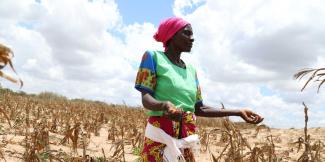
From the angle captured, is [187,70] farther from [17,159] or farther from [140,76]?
[17,159]

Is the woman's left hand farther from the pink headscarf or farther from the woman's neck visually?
the pink headscarf

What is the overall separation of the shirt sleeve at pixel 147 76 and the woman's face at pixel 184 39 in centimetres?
19

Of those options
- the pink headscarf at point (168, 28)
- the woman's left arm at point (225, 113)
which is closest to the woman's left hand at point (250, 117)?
the woman's left arm at point (225, 113)

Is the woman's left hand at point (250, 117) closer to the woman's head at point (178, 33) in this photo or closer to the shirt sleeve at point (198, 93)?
the shirt sleeve at point (198, 93)

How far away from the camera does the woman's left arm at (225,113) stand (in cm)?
264

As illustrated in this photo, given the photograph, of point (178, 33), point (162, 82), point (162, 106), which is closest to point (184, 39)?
point (178, 33)

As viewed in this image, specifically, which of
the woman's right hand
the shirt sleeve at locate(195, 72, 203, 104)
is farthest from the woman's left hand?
the woman's right hand

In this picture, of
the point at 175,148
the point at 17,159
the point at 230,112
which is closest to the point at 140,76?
the point at 175,148

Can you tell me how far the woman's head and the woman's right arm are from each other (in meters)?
0.36

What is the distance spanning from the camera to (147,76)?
2379 millimetres

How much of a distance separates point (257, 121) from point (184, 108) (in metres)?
0.47

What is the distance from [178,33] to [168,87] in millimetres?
319

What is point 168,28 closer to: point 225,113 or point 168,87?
point 168,87

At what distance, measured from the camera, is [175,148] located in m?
2.34
